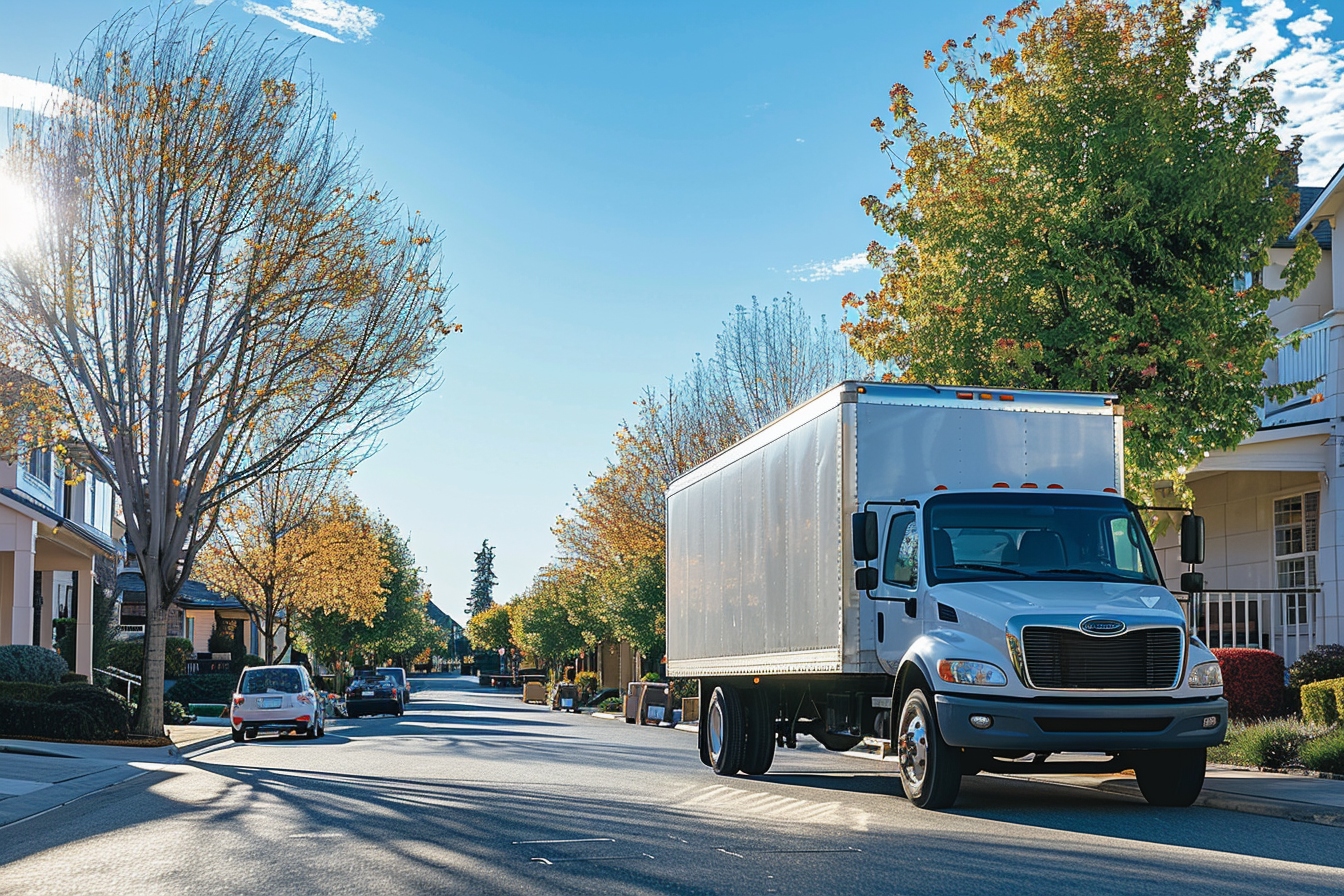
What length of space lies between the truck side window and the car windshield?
2031 cm

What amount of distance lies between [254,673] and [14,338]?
31.0 ft

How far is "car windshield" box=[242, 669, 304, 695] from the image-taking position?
1201 inches

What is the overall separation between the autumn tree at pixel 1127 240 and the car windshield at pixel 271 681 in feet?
56.8

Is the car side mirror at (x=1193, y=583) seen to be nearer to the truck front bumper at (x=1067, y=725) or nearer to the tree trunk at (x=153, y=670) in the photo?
the truck front bumper at (x=1067, y=725)

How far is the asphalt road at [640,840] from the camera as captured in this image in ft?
28.7

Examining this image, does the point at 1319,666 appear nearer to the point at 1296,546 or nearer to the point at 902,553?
the point at 1296,546

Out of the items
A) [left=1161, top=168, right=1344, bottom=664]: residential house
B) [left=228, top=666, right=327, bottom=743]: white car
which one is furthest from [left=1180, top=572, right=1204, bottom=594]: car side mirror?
[left=228, top=666, right=327, bottom=743]: white car

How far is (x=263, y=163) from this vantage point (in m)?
24.5

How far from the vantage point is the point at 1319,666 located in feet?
65.5

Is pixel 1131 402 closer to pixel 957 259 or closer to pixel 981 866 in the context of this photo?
pixel 957 259

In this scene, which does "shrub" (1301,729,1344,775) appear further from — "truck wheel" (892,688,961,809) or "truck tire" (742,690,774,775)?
"truck tire" (742,690,774,775)

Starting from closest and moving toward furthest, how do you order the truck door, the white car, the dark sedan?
the truck door, the white car, the dark sedan

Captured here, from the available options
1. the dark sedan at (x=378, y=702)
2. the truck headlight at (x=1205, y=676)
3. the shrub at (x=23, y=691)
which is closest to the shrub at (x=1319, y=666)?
the truck headlight at (x=1205, y=676)

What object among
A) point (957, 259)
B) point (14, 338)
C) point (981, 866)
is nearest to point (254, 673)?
point (14, 338)
